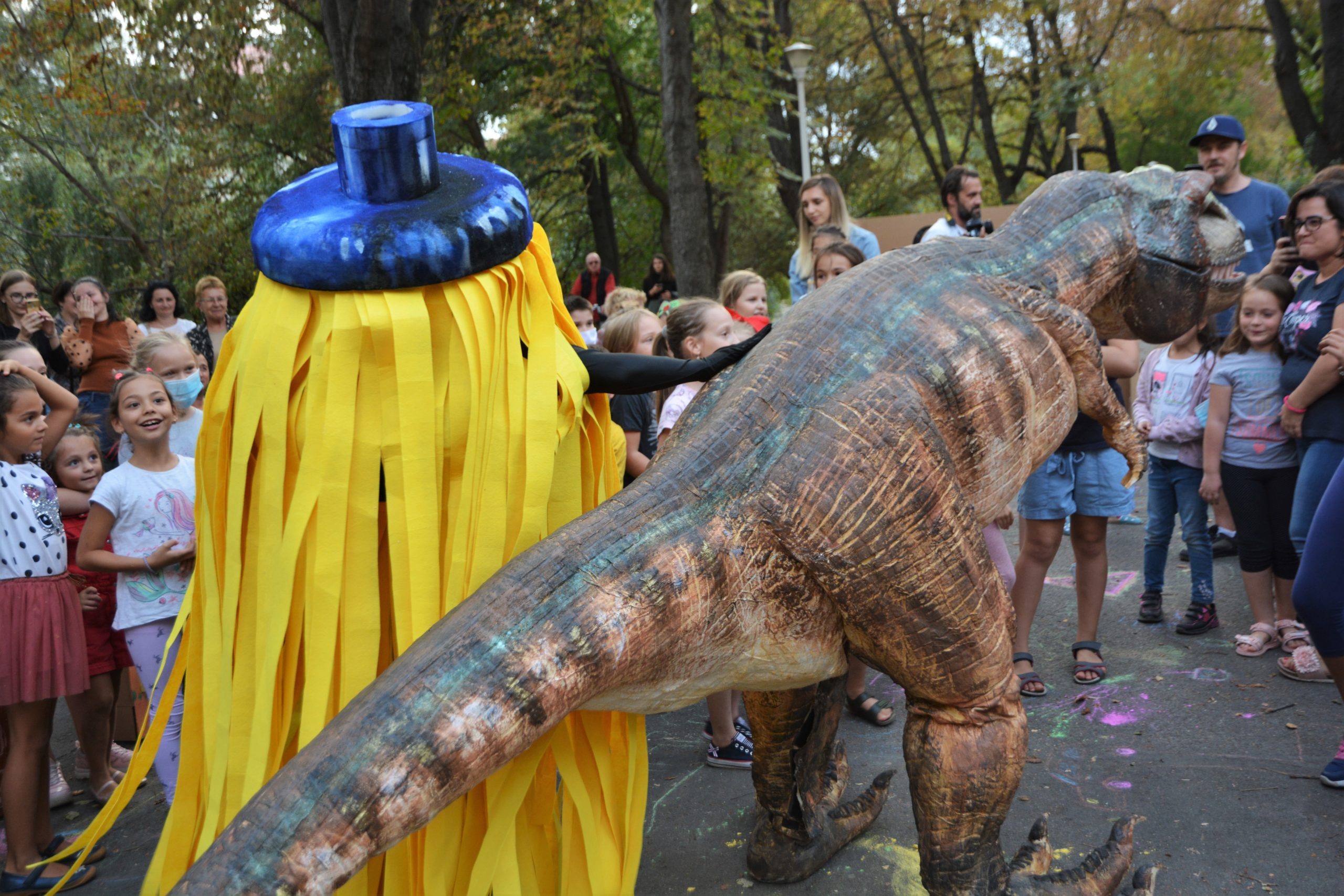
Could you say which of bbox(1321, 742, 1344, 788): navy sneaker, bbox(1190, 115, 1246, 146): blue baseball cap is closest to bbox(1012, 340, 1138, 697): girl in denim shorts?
bbox(1321, 742, 1344, 788): navy sneaker

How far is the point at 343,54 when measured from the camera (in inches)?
273

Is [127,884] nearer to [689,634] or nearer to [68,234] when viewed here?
[689,634]

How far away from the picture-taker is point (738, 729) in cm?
354

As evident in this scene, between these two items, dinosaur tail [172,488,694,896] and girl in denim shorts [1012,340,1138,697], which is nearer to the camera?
dinosaur tail [172,488,694,896]

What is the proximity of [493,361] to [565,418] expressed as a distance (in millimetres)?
186

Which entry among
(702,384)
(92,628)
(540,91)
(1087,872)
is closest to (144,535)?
(92,628)

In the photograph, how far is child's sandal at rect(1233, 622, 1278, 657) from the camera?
3883 millimetres

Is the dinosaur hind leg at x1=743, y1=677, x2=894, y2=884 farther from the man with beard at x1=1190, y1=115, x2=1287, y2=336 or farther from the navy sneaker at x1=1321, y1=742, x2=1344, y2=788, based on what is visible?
the man with beard at x1=1190, y1=115, x2=1287, y2=336

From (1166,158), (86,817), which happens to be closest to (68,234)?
(86,817)

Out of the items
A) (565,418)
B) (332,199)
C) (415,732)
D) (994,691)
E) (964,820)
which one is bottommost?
(964,820)

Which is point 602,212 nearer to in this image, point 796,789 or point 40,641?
point 40,641

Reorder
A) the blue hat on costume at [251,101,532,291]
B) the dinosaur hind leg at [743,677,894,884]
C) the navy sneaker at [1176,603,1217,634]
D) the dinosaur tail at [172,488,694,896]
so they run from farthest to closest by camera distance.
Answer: the navy sneaker at [1176,603,1217,634] → the dinosaur hind leg at [743,677,894,884] → the blue hat on costume at [251,101,532,291] → the dinosaur tail at [172,488,694,896]

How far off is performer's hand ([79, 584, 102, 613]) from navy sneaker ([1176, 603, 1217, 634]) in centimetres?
424

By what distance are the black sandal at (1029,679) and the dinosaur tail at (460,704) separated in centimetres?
248
